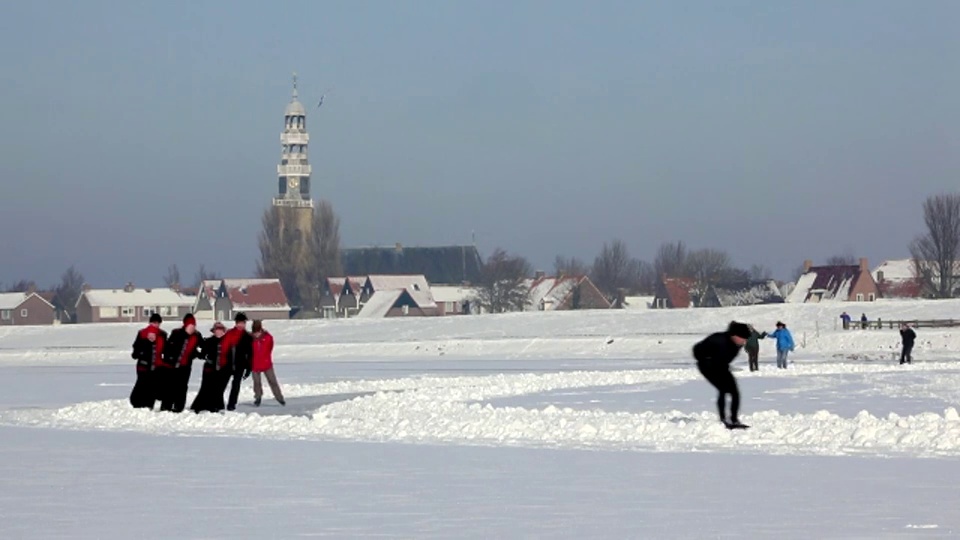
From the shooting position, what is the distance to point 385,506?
38.9ft

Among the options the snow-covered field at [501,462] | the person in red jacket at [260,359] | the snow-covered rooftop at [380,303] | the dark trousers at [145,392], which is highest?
the snow-covered rooftop at [380,303]

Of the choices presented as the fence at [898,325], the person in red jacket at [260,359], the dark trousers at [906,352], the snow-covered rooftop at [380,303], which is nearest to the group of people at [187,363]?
the person in red jacket at [260,359]

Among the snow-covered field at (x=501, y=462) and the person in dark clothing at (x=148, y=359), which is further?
the person in dark clothing at (x=148, y=359)

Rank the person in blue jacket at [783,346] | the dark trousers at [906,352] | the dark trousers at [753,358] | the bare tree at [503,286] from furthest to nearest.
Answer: the bare tree at [503,286]
the dark trousers at [906,352]
the person in blue jacket at [783,346]
the dark trousers at [753,358]

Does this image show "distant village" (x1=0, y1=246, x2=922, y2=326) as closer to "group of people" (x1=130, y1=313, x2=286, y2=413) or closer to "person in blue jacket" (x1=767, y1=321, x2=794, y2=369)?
"person in blue jacket" (x1=767, y1=321, x2=794, y2=369)

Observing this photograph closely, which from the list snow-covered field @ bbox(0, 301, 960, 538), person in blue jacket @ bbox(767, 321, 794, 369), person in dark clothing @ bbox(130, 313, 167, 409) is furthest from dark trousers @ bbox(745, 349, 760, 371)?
person in dark clothing @ bbox(130, 313, 167, 409)

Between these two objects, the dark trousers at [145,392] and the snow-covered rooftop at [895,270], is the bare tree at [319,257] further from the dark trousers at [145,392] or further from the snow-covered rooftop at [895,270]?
the dark trousers at [145,392]

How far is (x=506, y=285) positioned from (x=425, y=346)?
55.6 metres

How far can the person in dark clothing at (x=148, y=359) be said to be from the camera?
898 inches

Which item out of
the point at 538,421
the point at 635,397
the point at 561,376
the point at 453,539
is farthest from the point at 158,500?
the point at 561,376

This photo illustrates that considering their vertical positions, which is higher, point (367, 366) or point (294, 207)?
point (294, 207)

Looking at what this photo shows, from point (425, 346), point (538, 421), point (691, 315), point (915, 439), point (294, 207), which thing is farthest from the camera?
point (294, 207)

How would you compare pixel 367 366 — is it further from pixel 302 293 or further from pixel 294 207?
pixel 294 207

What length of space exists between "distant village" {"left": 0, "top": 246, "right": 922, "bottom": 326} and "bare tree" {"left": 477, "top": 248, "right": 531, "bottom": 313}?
875 mm
